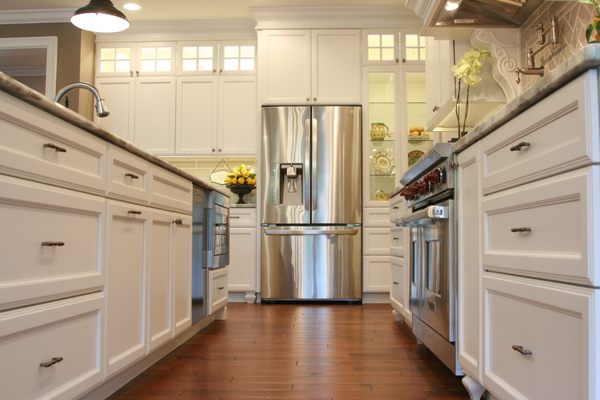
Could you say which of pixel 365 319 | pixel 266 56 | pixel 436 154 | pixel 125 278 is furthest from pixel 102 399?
pixel 266 56

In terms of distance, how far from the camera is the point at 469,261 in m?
1.75

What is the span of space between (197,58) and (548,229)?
170 inches

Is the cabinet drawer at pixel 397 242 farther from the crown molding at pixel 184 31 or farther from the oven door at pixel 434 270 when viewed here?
the crown molding at pixel 184 31

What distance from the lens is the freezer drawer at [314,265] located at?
4.44 meters

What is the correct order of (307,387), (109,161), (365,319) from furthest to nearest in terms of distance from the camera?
(365,319) → (307,387) → (109,161)

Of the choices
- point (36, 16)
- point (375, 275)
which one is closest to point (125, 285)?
point (375, 275)

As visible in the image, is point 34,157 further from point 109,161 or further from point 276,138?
point 276,138

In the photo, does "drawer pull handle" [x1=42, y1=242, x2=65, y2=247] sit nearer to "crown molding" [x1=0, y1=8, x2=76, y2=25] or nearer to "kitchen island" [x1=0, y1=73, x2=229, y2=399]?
"kitchen island" [x1=0, y1=73, x2=229, y2=399]

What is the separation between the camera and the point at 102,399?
1.74 meters

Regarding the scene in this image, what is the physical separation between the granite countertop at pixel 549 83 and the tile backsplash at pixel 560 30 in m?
0.73

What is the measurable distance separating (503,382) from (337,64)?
366cm

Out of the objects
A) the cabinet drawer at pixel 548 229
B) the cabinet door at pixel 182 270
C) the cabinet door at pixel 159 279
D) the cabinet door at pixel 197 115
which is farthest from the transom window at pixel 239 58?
the cabinet drawer at pixel 548 229

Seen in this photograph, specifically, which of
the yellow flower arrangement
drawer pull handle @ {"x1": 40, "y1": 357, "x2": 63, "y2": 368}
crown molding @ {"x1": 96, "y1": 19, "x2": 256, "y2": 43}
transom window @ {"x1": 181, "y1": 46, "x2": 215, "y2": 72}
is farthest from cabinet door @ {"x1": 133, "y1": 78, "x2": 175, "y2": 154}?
drawer pull handle @ {"x1": 40, "y1": 357, "x2": 63, "y2": 368}

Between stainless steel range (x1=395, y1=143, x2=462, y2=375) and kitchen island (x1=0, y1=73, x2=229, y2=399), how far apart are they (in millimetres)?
1138
